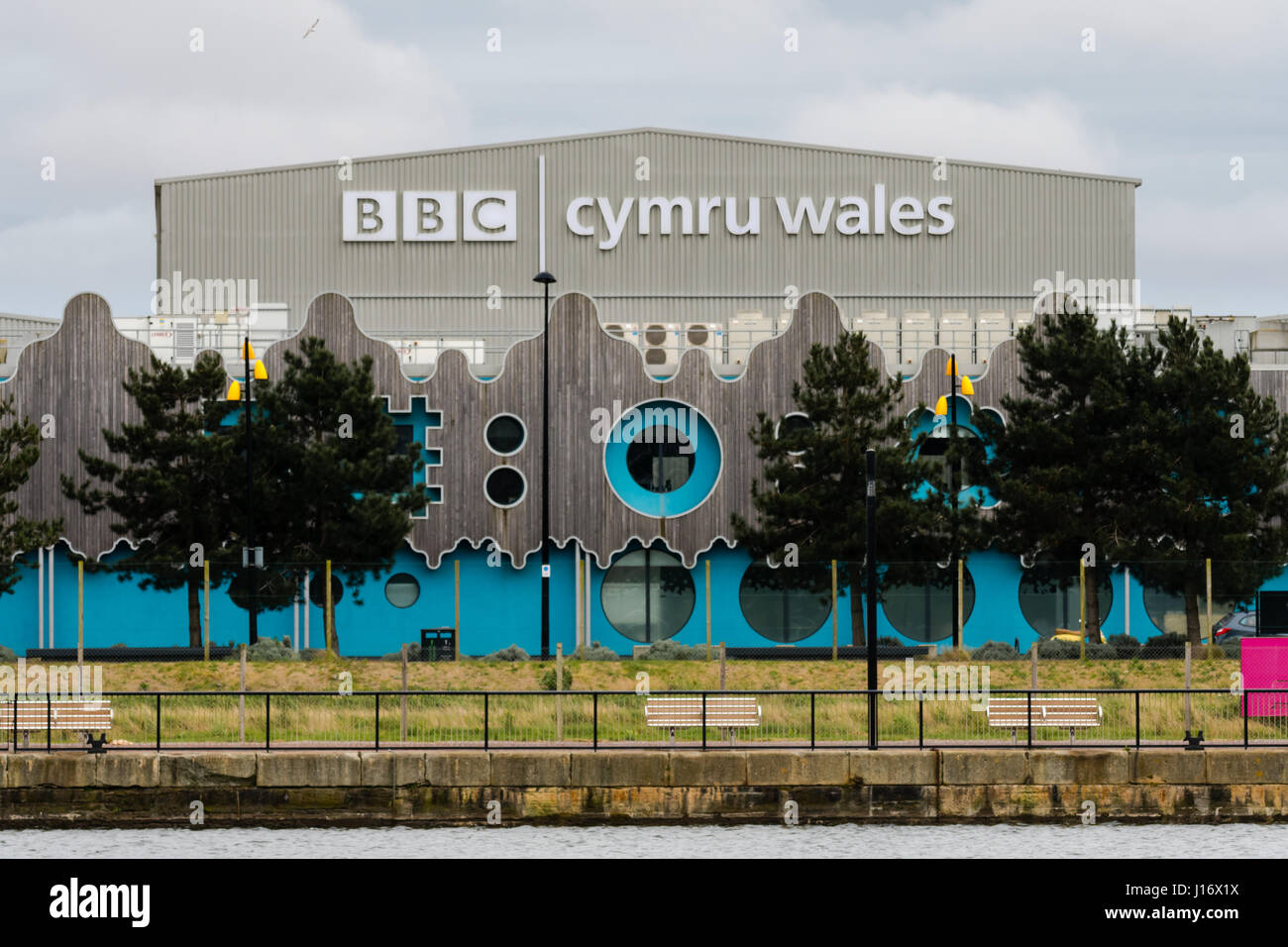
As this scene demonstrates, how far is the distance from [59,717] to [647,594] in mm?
23816

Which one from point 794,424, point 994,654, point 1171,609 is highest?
point 794,424

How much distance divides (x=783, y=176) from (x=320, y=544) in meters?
27.0

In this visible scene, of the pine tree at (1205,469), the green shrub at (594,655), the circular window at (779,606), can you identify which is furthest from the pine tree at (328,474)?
the pine tree at (1205,469)

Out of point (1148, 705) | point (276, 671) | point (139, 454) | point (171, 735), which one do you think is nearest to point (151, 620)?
point (139, 454)

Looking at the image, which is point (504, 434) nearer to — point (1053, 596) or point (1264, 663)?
point (1053, 596)

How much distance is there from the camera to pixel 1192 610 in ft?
135

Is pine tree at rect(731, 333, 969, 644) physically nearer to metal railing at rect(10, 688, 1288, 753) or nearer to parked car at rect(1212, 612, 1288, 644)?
parked car at rect(1212, 612, 1288, 644)

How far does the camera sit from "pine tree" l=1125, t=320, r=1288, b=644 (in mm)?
42062

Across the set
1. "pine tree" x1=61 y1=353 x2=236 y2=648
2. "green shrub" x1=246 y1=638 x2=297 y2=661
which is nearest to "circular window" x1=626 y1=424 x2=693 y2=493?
"pine tree" x1=61 y1=353 x2=236 y2=648

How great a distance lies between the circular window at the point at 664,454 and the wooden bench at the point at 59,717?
76.4ft

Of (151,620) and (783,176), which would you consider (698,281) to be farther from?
(151,620)

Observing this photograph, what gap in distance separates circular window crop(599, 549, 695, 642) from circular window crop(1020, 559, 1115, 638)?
9.03 m

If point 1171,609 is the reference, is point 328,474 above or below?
above

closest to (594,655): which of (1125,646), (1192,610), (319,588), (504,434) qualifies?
(319,588)
